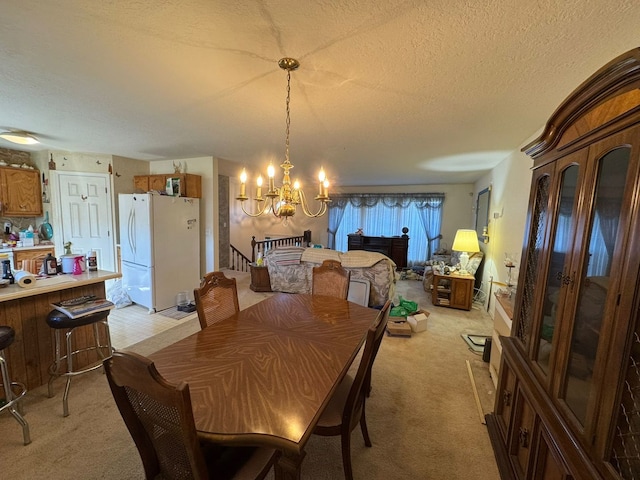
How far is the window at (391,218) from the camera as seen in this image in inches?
279

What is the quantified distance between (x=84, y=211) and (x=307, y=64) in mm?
4949

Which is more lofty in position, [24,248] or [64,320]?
[24,248]

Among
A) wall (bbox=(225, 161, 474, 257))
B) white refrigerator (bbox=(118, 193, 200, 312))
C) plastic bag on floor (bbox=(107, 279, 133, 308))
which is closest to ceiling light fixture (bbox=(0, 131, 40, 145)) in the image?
white refrigerator (bbox=(118, 193, 200, 312))

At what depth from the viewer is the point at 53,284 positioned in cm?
209

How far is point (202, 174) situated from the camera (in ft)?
14.8

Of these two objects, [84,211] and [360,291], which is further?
[84,211]

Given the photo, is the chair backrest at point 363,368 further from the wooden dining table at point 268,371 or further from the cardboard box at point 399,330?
the cardboard box at point 399,330

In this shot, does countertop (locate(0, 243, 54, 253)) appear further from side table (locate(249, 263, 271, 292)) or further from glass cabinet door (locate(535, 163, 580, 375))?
glass cabinet door (locate(535, 163, 580, 375))

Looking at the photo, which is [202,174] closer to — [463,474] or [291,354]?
[291,354]

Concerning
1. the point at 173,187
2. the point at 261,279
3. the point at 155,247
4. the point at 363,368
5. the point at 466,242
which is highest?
the point at 173,187

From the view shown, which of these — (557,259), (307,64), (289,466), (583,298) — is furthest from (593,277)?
(307,64)

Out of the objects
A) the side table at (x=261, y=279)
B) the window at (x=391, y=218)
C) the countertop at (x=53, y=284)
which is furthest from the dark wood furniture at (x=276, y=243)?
the countertop at (x=53, y=284)

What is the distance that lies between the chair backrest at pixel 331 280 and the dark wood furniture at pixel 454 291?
252 centimetres

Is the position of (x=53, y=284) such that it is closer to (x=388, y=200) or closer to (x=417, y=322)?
(x=417, y=322)
